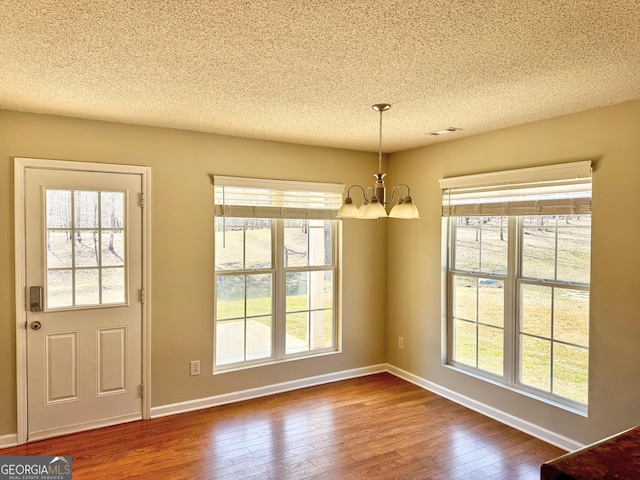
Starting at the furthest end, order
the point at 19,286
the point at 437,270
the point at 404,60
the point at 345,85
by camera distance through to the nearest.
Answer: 1. the point at 437,270
2. the point at 19,286
3. the point at 345,85
4. the point at 404,60

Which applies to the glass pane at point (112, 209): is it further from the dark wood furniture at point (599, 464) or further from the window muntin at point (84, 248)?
the dark wood furniture at point (599, 464)

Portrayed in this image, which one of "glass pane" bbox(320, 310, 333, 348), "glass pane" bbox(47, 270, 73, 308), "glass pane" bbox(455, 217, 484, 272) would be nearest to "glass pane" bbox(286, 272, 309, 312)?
"glass pane" bbox(320, 310, 333, 348)

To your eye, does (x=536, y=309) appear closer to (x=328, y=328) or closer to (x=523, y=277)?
(x=523, y=277)

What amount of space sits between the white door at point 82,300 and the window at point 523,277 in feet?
9.62

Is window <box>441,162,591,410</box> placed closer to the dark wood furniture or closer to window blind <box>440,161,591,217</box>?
window blind <box>440,161,591,217</box>

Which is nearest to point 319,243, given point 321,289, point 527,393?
point 321,289

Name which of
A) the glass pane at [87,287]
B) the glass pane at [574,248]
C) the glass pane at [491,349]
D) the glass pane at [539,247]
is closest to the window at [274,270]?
the glass pane at [87,287]

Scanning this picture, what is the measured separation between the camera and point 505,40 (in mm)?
1999

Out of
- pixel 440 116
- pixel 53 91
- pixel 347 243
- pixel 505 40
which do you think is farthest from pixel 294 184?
pixel 505 40

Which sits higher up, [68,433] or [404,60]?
[404,60]

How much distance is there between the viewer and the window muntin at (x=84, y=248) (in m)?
3.35

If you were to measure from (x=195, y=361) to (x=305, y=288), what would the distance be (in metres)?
1.32

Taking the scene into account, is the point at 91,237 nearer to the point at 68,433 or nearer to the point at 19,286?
the point at 19,286

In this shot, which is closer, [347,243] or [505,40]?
[505,40]
